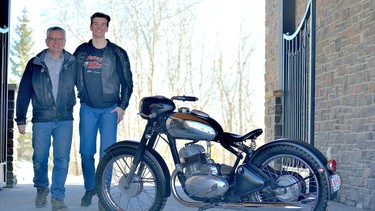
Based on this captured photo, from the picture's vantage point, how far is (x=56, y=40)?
6.81 metres

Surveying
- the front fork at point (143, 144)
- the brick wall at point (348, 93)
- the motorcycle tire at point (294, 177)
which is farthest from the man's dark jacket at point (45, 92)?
the brick wall at point (348, 93)

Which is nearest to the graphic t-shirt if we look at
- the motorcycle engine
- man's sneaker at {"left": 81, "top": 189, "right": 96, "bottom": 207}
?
man's sneaker at {"left": 81, "top": 189, "right": 96, "bottom": 207}

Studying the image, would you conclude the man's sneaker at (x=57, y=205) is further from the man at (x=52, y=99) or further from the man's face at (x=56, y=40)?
the man's face at (x=56, y=40)

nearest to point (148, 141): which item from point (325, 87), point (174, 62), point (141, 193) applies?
point (141, 193)

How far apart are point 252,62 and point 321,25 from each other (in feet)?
57.0

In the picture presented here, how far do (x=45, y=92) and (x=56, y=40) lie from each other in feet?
1.49

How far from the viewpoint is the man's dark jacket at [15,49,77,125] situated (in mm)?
6852

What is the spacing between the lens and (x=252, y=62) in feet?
88.0

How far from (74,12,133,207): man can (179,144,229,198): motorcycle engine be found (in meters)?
1.10

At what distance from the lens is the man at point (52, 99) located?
6.85 meters

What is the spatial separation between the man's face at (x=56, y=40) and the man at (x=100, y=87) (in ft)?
0.56

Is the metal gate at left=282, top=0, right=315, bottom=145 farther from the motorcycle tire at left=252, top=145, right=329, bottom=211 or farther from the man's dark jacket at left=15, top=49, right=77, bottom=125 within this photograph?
the motorcycle tire at left=252, top=145, right=329, bottom=211

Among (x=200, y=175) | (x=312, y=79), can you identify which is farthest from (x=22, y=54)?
(x=200, y=175)

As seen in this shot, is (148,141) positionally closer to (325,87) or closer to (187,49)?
(325,87)
